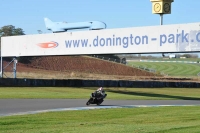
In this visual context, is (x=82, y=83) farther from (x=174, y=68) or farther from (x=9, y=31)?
(x=174, y=68)

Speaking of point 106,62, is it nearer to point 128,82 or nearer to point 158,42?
point 128,82

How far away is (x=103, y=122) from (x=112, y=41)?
1635cm

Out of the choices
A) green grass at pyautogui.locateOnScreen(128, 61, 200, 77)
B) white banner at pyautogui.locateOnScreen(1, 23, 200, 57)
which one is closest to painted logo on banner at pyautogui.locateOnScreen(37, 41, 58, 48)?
white banner at pyautogui.locateOnScreen(1, 23, 200, 57)

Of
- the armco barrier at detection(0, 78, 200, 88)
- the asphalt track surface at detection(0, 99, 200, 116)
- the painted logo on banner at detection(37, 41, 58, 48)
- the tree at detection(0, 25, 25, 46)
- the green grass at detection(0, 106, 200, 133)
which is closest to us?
the green grass at detection(0, 106, 200, 133)

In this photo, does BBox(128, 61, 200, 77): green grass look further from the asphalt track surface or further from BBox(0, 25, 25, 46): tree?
the asphalt track surface

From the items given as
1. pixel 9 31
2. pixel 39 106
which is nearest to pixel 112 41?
pixel 39 106

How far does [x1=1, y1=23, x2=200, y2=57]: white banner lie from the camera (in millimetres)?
27953

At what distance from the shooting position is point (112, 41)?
3203 cm

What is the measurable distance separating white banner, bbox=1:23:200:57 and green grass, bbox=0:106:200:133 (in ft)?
27.4

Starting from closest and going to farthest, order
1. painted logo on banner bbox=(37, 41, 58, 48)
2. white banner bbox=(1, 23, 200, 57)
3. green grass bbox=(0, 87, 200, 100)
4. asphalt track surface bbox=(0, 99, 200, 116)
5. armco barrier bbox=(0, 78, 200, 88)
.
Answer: asphalt track surface bbox=(0, 99, 200, 116)
white banner bbox=(1, 23, 200, 57)
green grass bbox=(0, 87, 200, 100)
painted logo on banner bbox=(37, 41, 58, 48)
armco barrier bbox=(0, 78, 200, 88)

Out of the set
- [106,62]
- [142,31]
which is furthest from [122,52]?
[106,62]

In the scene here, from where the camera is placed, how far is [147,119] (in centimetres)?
1733

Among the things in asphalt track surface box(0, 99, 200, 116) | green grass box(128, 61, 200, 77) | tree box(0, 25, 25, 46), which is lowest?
asphalt track surface box(0, 99, 200, 116)

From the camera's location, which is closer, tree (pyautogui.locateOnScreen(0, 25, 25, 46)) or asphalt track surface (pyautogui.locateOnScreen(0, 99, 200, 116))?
asphalt track surface (pyautogui.locateOnScreen(0, 99, 200, 116))
